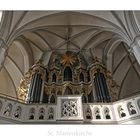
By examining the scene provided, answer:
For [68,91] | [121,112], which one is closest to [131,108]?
[121,112]

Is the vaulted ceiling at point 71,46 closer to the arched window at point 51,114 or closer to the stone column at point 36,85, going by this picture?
the stone column at point 36,85

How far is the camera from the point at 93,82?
10.3 metres

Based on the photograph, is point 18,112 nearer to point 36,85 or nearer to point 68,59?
point 36,85

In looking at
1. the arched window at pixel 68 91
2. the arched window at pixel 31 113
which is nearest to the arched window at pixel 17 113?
the arched window at pixel 31 113

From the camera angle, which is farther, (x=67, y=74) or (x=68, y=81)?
(x=67, y=74)

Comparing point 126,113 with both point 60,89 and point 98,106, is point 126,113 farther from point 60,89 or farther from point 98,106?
point 60,89

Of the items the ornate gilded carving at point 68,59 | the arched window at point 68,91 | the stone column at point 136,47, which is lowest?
the arched window at point 68,91

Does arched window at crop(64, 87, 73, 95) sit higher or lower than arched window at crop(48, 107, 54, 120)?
higher

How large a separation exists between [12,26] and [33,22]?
4.71 feet

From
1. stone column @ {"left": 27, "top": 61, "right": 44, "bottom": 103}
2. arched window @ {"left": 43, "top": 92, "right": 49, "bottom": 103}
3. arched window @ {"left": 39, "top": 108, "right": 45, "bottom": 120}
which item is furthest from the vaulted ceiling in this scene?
arched window @ {"left": 39, "top": 108, "right": 45, "bottom": 120}

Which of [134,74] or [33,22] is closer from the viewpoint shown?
[33,22]

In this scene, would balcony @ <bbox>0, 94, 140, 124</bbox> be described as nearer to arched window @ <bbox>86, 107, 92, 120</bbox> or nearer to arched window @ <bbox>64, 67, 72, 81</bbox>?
arched window @ <bbox>86, 107, 92, 120</bbox>

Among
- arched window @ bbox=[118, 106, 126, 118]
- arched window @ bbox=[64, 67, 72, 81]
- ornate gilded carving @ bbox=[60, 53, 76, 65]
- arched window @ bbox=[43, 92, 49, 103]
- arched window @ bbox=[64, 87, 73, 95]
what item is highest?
ornate gilded carving @ bbox=[60, 53, 76, 65]
